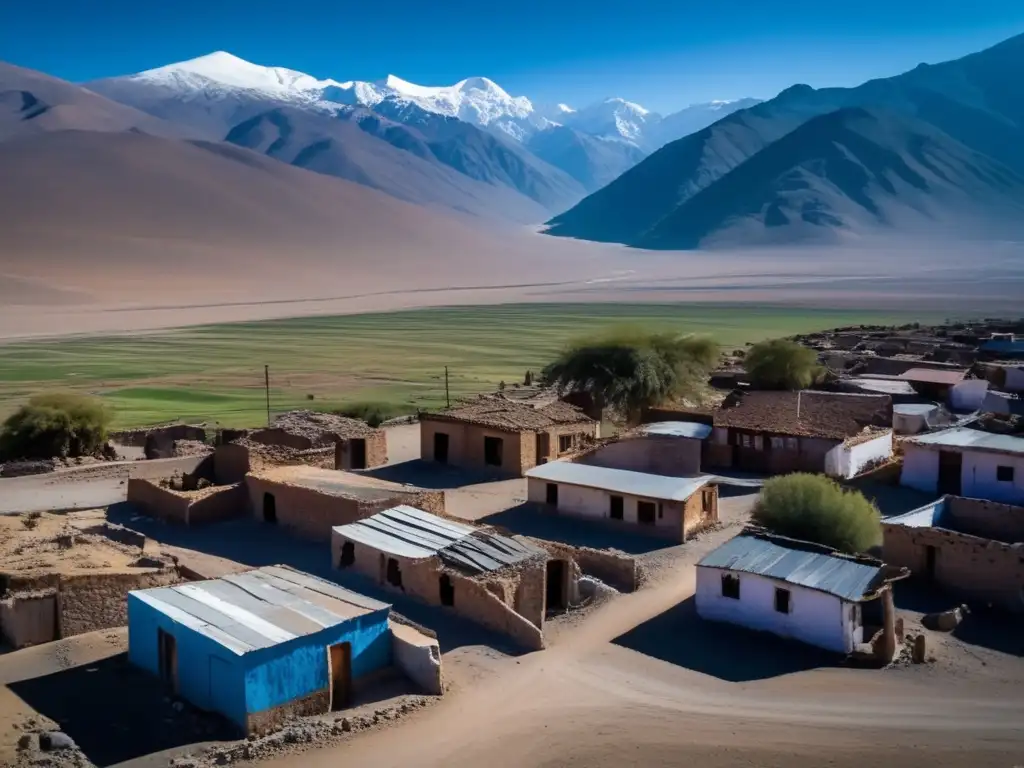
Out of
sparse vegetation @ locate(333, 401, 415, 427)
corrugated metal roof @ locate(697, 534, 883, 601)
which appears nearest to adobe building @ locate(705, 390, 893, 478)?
corrugated metal roof @ locate(697, 534, 883, 601)

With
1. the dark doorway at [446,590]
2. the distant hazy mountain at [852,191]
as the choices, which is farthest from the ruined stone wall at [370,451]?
the distant hazy mountain at [852,191]

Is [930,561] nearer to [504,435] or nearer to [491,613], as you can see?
[491,613]

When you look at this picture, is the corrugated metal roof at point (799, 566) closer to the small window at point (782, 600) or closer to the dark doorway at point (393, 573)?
the small window at point (782, 600)

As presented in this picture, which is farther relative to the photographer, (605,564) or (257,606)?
(605,564)

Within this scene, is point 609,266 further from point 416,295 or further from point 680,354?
point 680,354

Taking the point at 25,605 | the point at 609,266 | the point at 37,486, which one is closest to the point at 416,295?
the point at 609,266

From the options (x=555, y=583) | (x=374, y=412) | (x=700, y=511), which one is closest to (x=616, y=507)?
(x=700, y=511)
